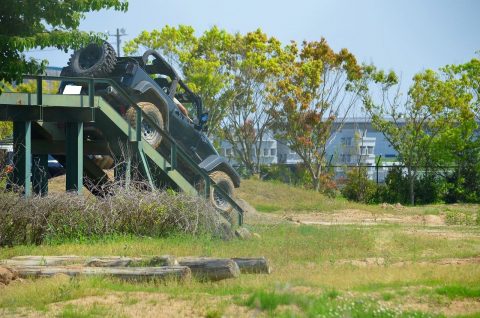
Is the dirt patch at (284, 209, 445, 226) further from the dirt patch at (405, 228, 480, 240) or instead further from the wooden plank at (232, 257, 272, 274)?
the wooden plank at (232, 257, 272, 274)

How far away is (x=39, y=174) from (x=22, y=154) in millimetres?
3459

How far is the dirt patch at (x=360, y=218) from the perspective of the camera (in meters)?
27.5

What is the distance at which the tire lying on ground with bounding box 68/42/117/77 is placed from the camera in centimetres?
2131

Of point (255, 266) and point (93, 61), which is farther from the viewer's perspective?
point (93, 61)

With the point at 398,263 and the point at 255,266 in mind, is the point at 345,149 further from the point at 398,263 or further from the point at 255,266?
the point at 255,266

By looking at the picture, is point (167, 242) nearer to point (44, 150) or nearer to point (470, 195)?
point (44, 150)

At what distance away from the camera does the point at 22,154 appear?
19609 millimetres

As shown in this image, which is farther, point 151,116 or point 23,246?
point 151,116

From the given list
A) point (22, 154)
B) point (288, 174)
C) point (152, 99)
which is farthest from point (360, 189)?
point (22, 154)

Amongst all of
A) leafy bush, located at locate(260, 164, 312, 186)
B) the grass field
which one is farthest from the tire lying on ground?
leafy bush, located at locate(260, 164, 312, 186)

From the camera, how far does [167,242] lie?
698 inches

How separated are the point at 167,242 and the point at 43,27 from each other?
5388mm

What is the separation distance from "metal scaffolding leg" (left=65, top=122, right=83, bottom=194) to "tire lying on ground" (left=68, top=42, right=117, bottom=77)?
156 centimetres

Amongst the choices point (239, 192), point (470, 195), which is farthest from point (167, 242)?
point (470, 195)
